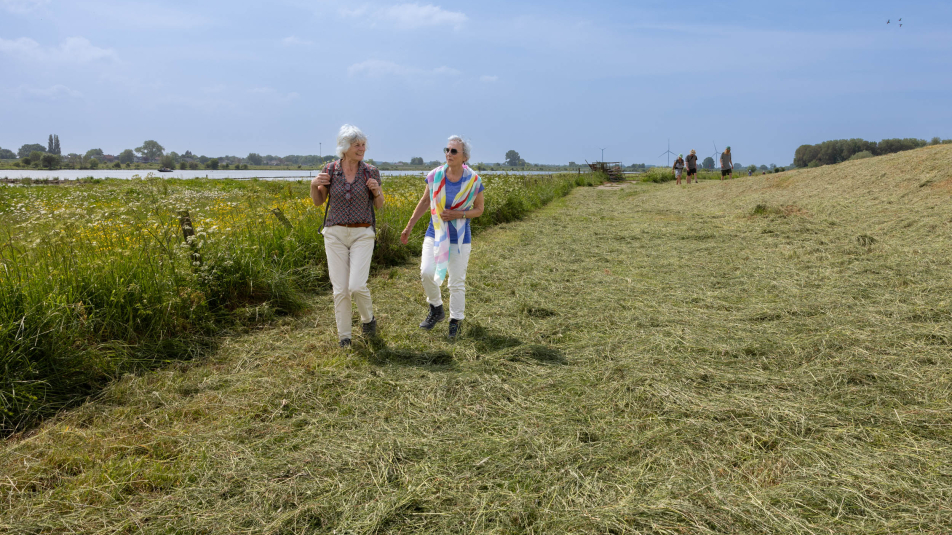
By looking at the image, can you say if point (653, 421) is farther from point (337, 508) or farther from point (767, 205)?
point (767, 205)

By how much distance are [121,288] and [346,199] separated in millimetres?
1921

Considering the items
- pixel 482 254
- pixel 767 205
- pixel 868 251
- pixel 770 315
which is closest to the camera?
pixel 770 315

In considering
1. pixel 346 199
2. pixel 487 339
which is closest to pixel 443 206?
pixel 346 199

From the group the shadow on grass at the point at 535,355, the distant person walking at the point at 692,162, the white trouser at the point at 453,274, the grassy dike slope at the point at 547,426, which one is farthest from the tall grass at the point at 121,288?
the distant person walking at the point at 692,162

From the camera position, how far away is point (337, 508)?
250 cm

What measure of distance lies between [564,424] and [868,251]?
281 inches

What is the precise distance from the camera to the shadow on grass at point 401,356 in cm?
442

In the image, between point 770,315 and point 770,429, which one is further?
point 770,315

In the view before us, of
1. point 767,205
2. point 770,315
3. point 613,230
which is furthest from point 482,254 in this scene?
point 767,205

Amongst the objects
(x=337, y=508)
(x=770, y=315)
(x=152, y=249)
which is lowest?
(x=337, y=508)

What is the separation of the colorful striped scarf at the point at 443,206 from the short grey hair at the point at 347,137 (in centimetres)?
72

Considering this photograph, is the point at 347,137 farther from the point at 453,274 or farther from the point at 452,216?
the point at 453,274

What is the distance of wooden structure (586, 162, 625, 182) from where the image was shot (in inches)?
1588

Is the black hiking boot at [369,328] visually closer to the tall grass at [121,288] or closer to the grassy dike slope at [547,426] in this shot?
the grassy dike slope at [547,426]
